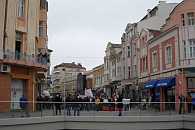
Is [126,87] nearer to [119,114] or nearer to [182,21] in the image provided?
[182,21]

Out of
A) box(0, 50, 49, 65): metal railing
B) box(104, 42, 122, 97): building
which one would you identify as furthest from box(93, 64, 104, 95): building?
box(0, 50, 49, 65): metal railing

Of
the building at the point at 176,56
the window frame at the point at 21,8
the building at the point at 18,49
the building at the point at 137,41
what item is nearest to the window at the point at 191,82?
the building at the point at 176,56

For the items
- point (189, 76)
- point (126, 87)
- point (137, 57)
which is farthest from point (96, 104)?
point (126, 87)

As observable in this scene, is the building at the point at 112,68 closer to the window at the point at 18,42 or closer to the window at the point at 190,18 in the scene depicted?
the window at the point at 190,18

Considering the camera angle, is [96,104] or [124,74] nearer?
[96,104]

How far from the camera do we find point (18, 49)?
124 feet

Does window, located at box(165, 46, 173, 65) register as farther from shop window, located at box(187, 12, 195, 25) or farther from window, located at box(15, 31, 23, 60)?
window, located at box(15, 31, 23, 60)

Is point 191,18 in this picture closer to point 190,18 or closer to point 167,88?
point 190,18

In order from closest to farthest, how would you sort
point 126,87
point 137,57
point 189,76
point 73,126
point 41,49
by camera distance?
point 73,126 < point 189,76 < point 41,49 < point 137,57 < point 126,87

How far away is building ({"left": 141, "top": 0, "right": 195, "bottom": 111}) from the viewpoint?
40.6 meters

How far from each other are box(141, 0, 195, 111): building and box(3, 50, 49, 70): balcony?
14043 millimetres

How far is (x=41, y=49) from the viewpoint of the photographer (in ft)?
144

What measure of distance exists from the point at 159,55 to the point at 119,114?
2218 centimetres

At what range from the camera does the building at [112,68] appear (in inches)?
3005
